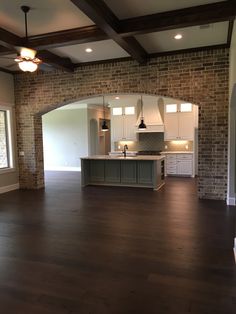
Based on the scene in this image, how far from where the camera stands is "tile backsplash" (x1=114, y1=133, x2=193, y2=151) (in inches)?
385

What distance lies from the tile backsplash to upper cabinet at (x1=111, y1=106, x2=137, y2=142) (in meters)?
0.39

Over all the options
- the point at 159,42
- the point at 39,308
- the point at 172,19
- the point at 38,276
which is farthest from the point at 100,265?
the point at 159,42

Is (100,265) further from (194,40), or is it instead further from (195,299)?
(194,40)

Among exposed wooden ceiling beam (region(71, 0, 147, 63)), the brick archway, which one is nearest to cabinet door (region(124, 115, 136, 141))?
the brick archway

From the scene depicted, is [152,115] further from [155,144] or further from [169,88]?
[169,88]

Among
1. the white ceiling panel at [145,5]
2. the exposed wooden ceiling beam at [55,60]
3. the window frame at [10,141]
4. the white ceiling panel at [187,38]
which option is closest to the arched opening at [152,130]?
the window frame at [10,141]

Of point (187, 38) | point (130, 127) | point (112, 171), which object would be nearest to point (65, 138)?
point (130, 127)

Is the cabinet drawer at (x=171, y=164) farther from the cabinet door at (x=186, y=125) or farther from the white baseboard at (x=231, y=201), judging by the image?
the white baseboard at (x=231, y=201)

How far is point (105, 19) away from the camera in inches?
143

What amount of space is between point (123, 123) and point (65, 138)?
309 centimetres

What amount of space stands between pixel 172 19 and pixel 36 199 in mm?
4866

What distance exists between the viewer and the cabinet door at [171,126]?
940 centimetres

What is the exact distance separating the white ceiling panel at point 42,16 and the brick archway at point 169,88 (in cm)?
225

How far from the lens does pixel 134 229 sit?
4.06 m
